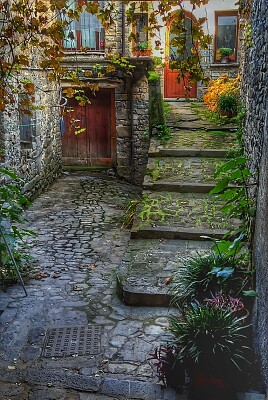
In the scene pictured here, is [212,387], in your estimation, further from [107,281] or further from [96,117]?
[96,117]

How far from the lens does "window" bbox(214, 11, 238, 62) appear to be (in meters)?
13.1

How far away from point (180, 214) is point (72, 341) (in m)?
3.18

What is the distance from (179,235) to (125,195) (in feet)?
13.6

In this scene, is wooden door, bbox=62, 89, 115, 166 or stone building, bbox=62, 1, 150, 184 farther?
wooden door, bbox=62, 89, 115, 166

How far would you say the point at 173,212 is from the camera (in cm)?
670

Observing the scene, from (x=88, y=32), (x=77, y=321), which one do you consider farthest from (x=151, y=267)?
(x=88, y=32)

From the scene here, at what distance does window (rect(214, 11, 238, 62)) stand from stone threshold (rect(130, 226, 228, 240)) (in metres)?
8.94

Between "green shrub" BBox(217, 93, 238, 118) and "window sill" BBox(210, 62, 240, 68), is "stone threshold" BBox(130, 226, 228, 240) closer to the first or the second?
"green shrub" BBox(217, 93, 238, 118)

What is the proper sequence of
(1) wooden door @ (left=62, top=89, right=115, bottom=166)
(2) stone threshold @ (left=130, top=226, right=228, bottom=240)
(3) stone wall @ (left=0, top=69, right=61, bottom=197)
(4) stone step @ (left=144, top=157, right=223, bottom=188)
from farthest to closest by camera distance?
(1) wooden door @ (left=62, top=89, right=115, bottom=166)
(3) stone wall @ (left=0, top=69, right=61, bottom=197)
(4) stone step @ (left=144, top=157, right=223, bottom=188)
(2) stone threshold @ (left=130, top=226, right=228, bottom=240)

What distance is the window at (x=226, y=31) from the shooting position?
43.0 ft

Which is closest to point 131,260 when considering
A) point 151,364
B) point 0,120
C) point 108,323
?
point 108,323

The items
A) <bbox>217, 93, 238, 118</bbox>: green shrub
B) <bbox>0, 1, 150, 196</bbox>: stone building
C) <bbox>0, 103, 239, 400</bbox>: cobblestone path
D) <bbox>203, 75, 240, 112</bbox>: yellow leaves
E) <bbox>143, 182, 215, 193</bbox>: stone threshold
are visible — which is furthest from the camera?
<bbox>203, 75, 240, 112</bbox>: yellow leaves

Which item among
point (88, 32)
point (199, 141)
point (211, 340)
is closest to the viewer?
point (211, 340)

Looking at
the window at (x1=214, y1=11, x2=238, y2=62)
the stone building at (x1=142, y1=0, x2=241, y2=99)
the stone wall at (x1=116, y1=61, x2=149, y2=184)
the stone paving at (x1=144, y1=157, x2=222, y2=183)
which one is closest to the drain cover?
the stone paving at (x1=144, y1=157, x2=222, y2=183)
